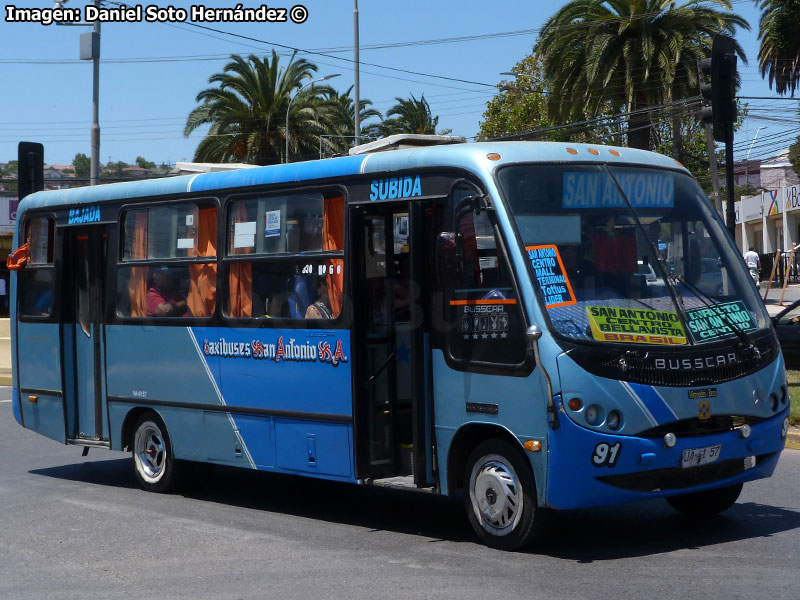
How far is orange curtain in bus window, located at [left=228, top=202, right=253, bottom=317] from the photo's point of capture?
912 cm

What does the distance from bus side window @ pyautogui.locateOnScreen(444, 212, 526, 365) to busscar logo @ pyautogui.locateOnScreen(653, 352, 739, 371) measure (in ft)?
2.78

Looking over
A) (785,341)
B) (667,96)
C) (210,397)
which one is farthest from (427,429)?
(667,96)

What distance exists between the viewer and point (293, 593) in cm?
630

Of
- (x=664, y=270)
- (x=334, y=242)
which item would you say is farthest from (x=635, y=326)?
(x=334, y=242)

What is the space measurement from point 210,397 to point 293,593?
135 inches

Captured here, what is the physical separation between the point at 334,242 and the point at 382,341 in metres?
0.84

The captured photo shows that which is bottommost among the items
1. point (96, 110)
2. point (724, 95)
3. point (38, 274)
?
point (38, 274)

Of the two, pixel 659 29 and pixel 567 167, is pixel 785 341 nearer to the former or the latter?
pixel 567 167

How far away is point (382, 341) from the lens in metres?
8.16

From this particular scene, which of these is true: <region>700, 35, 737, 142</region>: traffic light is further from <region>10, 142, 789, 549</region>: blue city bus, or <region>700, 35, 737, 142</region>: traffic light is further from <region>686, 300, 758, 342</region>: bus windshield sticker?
<region>686, 300, 758, 342</region>: bus windshield sticker

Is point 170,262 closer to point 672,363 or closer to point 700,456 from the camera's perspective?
point 672,363

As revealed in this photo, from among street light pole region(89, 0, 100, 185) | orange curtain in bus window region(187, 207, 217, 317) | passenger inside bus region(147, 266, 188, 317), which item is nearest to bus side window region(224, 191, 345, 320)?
orange curtain in bus window region(187, 207, 217, 317)

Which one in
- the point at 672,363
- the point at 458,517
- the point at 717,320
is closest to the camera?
the point at 672,363

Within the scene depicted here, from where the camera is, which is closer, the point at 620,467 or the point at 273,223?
the point at 620,467
